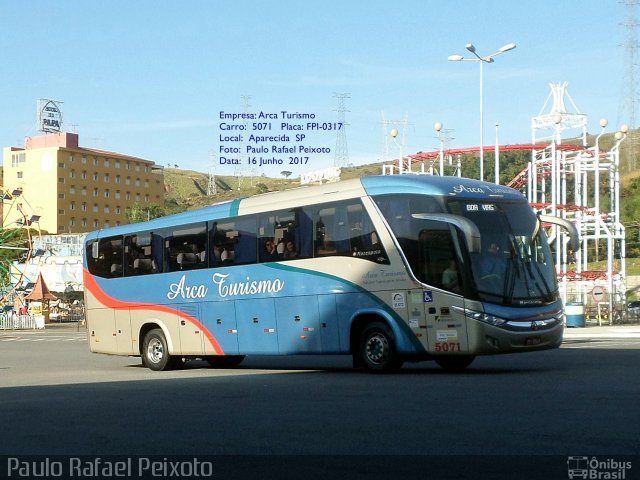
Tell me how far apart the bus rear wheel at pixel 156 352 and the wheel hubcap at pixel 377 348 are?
6.13 meters

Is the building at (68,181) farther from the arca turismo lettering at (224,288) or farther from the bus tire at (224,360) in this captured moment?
the arca turismo lettering at (224,288)

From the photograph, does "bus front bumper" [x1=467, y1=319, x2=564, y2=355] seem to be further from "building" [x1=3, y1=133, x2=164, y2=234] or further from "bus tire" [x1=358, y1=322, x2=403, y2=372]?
"building" [x1=3, y1=133, x2=164, y2=234]

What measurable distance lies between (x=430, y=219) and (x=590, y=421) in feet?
25.3

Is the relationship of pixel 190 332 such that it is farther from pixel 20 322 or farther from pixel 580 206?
pixel 20 322

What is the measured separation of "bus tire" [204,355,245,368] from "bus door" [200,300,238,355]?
5.93 ft

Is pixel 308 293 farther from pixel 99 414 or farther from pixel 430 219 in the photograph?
pixel 99 414

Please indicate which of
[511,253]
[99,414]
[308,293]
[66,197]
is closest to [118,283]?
[308,293]

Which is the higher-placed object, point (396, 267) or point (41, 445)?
point (396, 267)

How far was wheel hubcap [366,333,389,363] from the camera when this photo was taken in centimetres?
1811

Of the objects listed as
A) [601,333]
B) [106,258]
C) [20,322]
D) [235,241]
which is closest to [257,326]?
[235,241]

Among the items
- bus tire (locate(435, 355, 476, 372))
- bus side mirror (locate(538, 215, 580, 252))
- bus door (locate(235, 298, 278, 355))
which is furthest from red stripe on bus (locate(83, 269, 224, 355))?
bus side mirror (locate(538, 215, 580, 252))

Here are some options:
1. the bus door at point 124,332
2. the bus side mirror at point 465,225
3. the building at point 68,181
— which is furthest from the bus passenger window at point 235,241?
the building at point 68,181

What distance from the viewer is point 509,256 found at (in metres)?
17.6

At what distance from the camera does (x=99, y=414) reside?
39.3 feet
